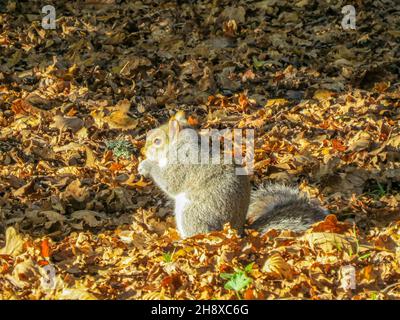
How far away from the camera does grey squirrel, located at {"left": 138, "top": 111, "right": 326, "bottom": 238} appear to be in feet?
16.6

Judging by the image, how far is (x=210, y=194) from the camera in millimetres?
5109

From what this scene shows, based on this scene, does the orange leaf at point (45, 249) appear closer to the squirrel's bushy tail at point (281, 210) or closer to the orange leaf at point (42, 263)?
the orange leaf at point (42, 263)

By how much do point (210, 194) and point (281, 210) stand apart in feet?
1.83

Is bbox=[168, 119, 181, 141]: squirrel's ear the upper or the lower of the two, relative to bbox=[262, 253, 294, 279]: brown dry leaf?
upper

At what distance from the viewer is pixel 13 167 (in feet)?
21.2

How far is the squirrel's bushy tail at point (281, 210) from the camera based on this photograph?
5.07m

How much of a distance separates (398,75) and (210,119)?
252cm

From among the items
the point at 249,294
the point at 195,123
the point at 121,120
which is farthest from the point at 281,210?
the point at 121,120

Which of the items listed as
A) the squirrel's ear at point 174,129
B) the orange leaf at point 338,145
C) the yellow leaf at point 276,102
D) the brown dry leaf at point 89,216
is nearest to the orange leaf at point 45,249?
the brown dry leaf at point 89,216

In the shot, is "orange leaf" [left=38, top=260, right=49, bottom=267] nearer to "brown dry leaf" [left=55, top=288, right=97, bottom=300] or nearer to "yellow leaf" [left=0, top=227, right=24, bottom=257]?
"yellow leaf" [left=0, top=227, right=24, bottom=257]

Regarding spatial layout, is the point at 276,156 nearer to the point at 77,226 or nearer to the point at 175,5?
the point at 77,226

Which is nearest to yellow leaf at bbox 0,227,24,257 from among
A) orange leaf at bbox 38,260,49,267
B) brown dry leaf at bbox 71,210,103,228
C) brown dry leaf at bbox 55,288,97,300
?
orange leaf at bbox 38,260,49,267

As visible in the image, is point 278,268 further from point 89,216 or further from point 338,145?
point 338,145

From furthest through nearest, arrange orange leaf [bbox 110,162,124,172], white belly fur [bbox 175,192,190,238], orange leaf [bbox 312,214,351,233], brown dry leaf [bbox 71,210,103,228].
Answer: orange leaf [bbox 110,162,124,172] < brown dry leaf [bbox 71,210,103,228] < white belly fur [bbox 175,192,190,238] < orange leaf [bbox 312,214,351,233]
